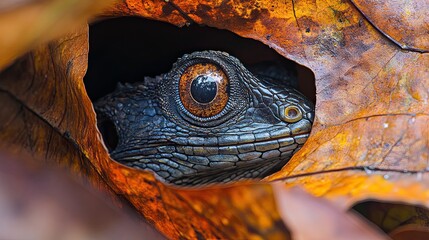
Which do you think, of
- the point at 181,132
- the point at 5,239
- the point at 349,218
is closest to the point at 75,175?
the point at 181,132

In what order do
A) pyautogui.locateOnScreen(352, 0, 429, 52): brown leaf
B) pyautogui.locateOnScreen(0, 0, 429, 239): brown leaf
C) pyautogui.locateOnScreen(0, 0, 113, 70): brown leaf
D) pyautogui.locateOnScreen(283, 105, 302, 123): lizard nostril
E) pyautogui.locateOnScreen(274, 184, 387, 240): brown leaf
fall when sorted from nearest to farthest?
pyautogui.locateOnScreen(274, 184, 387, 240): brown leaf → pyautogui.locateOnScreen(0, 0, 113, 70): brown leaf → pyautogui.locateOnScreen(0, 0, 429, 239): brown leaf → pyautogui.locateOnScreen(352, 0, 429, 52): brown leaf → pyautogui.locateOnScreen(283, 105, 302, 123): lizard nostril

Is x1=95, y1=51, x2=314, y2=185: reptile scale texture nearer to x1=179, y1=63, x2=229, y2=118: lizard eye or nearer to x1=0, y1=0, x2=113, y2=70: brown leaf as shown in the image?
x1=179, y1=63, x2=229, y2=118: lizard eye

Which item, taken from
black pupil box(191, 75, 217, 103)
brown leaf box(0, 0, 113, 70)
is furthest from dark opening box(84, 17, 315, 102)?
brown leaf box(0, 0, 113, 70)

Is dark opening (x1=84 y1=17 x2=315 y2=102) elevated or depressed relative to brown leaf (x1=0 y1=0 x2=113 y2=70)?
depressed

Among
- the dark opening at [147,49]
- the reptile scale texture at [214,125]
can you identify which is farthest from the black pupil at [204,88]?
the dark opening at [147,49]

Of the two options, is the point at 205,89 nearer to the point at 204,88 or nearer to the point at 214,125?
the point at 204,88

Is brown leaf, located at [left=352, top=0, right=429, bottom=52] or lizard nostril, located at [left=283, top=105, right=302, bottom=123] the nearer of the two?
brown leaf, located at [left=352, top=0, right=429, bottom=52]

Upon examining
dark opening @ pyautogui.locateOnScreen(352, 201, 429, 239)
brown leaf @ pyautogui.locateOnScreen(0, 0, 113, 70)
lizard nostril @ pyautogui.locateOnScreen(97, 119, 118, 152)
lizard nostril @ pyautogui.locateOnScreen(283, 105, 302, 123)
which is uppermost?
brown leaf @ pyautogui.locateOnScreen(0, 0, 113, 70)
